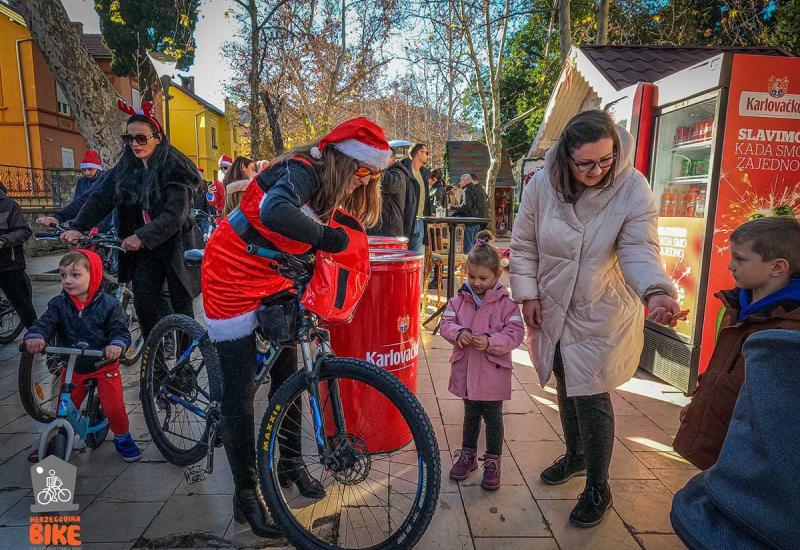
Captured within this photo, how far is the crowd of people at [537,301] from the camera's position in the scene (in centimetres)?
132

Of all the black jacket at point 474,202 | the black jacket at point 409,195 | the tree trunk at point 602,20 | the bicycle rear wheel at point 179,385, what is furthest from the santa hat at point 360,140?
the tree trunk at point 602,20

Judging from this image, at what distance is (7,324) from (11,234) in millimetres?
1396

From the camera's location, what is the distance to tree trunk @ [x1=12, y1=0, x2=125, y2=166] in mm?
7051

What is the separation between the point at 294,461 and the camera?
2502 millimetres

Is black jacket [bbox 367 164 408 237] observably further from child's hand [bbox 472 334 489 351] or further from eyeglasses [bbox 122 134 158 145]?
child's hand [bbox 472 334 489 351]

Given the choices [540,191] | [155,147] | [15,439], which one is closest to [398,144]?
[155,147]

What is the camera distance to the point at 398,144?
7.41m

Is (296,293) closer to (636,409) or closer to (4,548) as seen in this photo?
(4,548)

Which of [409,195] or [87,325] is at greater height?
[409,195]

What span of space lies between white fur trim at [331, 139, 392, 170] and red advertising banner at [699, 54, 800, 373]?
10.2ft

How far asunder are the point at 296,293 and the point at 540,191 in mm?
1290

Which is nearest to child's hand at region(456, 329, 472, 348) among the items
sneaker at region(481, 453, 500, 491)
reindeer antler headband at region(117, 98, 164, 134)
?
sneaker at region(481, 453, 500, 491)

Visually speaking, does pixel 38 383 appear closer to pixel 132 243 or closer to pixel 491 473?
pixel 132 243

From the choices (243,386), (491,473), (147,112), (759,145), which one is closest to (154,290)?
(147,112)
